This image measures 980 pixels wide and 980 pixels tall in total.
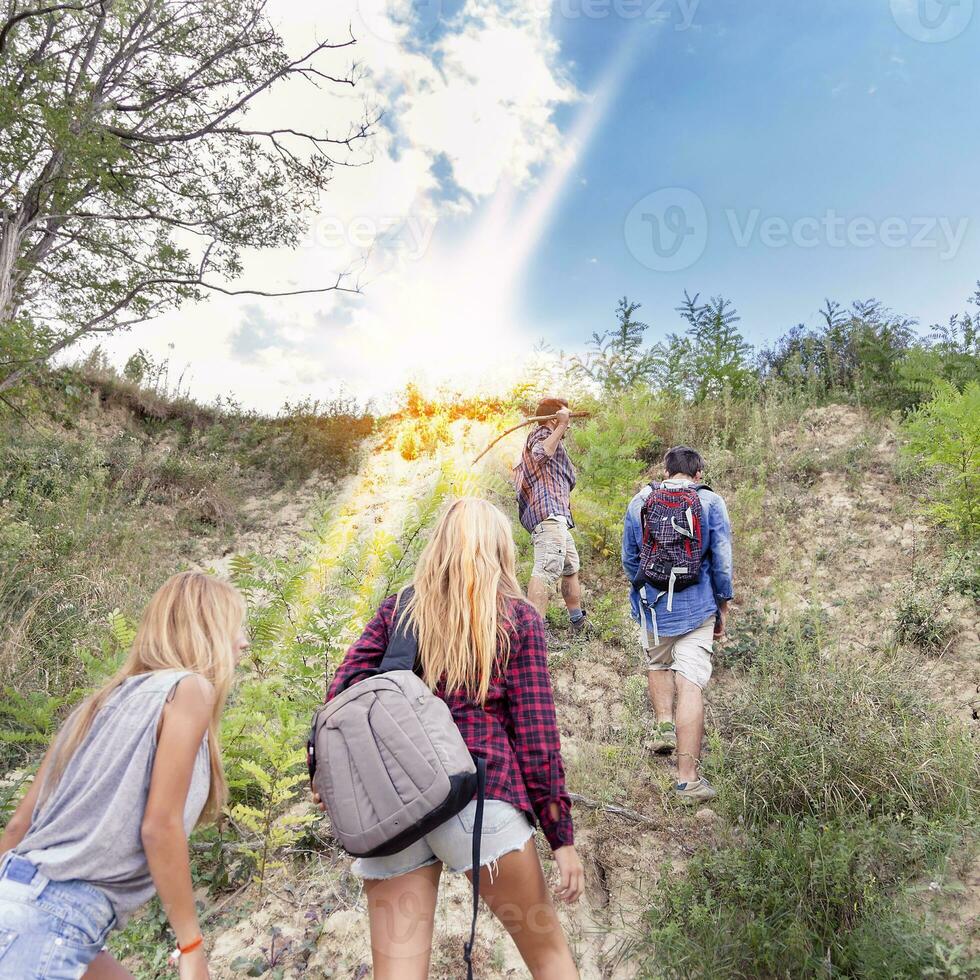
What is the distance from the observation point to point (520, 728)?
219 cm

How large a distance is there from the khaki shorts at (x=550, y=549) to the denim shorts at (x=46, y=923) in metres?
4.64

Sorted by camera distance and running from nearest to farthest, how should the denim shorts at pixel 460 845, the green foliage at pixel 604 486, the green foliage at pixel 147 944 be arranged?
the denim shorts at pixel 460 845
the green foliage at pixel 147 944
the green foliage at pixel 604 486

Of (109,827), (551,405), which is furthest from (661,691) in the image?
(109,827)

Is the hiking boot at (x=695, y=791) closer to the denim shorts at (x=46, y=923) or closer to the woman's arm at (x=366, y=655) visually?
the woman's arm at (x=366, y=655)

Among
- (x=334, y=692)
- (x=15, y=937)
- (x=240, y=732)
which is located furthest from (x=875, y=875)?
(x=240, y=732)

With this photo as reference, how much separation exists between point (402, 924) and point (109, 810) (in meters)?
0.91

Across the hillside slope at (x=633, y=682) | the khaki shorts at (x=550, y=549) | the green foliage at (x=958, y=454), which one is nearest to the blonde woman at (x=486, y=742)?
the hillside slope at (x=633, y=682)

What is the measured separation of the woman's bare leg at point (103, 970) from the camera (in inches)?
80.1

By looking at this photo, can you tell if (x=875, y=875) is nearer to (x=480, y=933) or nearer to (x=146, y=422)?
(x=480, y=933)

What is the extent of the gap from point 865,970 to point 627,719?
2686mm

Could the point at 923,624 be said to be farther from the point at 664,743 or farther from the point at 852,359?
the point at 852,359

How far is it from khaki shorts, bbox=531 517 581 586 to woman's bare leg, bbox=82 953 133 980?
14.8ft

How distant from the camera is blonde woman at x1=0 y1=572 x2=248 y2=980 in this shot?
1.82 metres

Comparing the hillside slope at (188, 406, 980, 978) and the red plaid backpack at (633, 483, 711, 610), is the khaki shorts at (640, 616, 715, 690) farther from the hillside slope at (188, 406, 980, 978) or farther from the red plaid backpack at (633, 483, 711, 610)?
the hillside slope at (188, 406, 980, 978)
